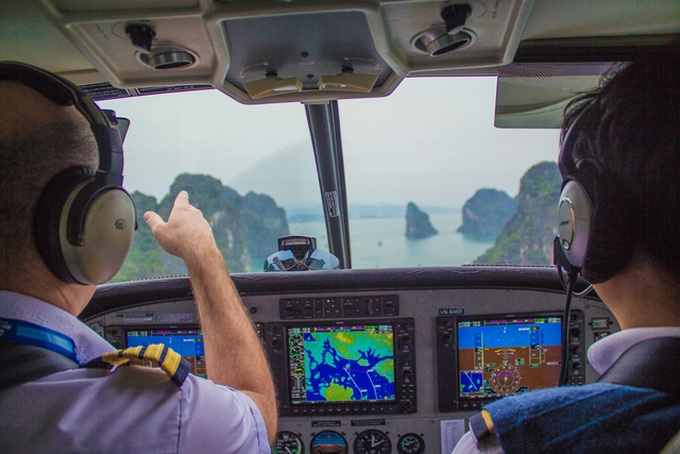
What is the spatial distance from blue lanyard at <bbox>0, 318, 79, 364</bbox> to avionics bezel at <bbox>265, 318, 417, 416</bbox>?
1214 mm

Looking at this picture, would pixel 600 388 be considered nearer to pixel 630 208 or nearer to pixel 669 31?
pixel 630 208

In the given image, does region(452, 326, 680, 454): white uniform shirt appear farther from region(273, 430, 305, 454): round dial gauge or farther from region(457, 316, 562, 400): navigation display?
region(273, 430, 305, 454): round dial gauge

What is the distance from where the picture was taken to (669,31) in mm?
1417

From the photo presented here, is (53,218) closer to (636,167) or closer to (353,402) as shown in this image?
(636,167)

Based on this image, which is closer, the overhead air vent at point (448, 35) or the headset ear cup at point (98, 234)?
the headset ear cup at point (98, 234)

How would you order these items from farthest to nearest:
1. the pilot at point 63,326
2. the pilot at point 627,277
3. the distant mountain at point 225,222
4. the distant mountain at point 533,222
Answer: the distant mountain at point 533,222, the distant mountain at point 225,222, the pilot at point 63,326, the pilot at point 627,277

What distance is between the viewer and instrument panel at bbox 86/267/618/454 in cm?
192

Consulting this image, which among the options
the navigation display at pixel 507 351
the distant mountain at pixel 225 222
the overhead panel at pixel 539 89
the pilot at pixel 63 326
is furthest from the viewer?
the distant mountain at pixel 225 222

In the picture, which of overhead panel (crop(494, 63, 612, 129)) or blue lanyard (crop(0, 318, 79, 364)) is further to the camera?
overhead panel (crop(494, 63, 612, 129))

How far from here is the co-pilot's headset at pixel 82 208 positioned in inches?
29.4

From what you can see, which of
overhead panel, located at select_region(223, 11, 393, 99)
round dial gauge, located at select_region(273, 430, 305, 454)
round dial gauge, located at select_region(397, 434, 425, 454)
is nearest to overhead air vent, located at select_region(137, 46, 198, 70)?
overhead panel, located at select_region(223, 11, 393, 99)

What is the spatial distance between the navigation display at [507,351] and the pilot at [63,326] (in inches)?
48.7

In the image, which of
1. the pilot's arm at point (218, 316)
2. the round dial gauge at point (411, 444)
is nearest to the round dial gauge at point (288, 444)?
the round dial gauge at point (411, 444)

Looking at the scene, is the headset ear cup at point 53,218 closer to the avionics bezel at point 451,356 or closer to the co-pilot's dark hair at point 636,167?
the co-pilot's dark hair at point 636,167
